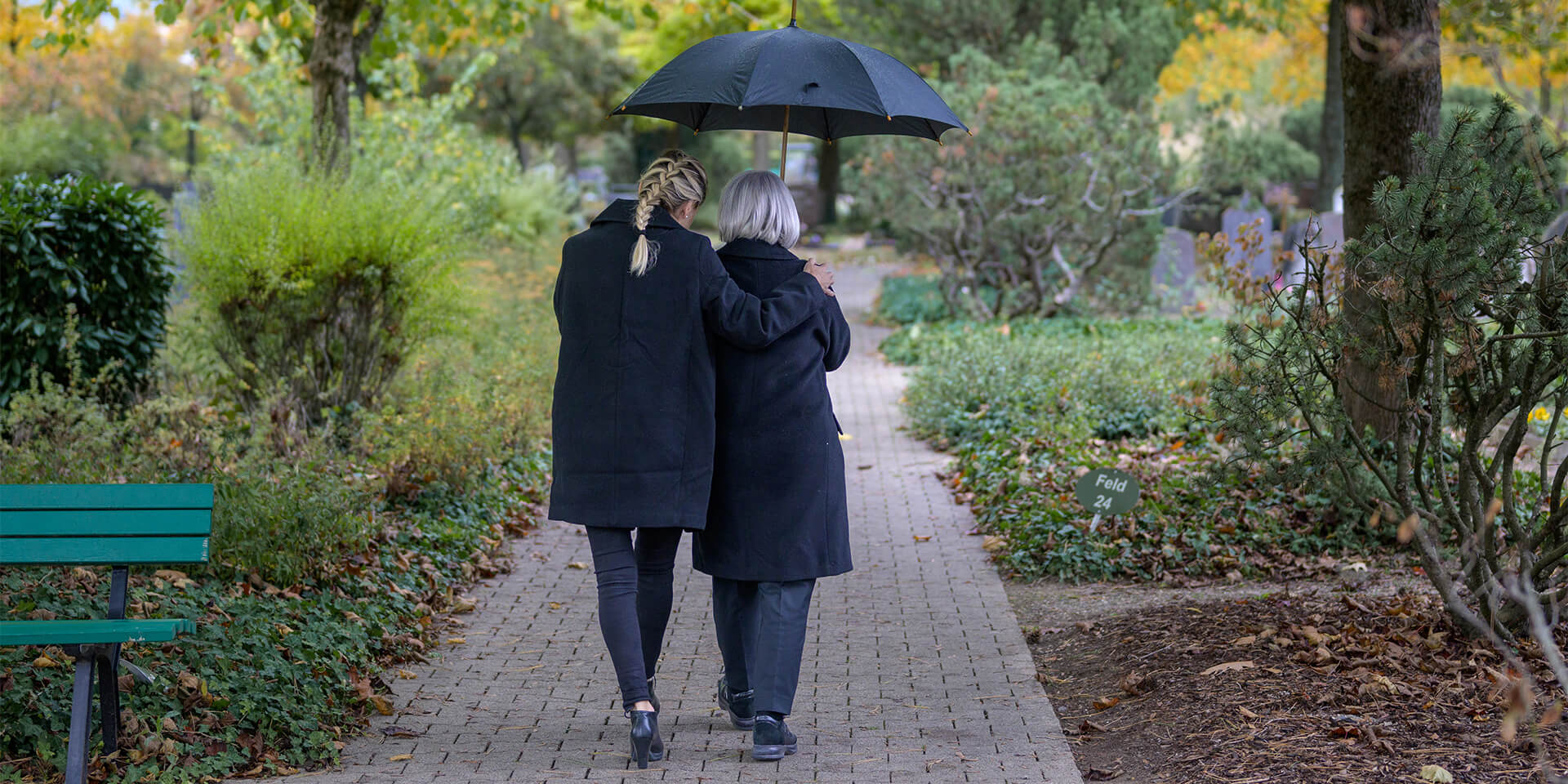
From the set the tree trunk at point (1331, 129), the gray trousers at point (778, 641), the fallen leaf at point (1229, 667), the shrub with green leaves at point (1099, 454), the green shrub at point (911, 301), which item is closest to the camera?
the gray trousers at point (778, 641)

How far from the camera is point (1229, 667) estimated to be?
4598mm

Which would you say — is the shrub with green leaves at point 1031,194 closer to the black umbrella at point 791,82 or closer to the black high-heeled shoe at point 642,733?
the black umbrella at point 791,82

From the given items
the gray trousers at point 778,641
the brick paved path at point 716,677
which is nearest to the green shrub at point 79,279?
the brick paved path at point 716,677

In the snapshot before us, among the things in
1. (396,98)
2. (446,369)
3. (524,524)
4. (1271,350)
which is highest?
(396,98)

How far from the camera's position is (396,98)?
1631 cm

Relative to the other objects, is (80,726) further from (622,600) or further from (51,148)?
(51,148)

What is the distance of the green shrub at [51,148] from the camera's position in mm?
21859

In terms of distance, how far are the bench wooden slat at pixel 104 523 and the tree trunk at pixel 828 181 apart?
3141 centimetres

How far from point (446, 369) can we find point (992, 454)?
357cm

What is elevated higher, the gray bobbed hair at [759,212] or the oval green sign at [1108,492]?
the gray bobbed hair at [759,212]

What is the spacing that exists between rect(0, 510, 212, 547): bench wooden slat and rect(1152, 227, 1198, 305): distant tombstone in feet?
45.8

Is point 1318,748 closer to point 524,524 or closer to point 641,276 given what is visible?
point 641,276

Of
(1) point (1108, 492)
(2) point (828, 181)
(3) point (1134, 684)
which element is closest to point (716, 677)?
(3) point (1134, 684)

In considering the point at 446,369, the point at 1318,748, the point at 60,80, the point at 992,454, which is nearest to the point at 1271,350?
the point at 1318,748
